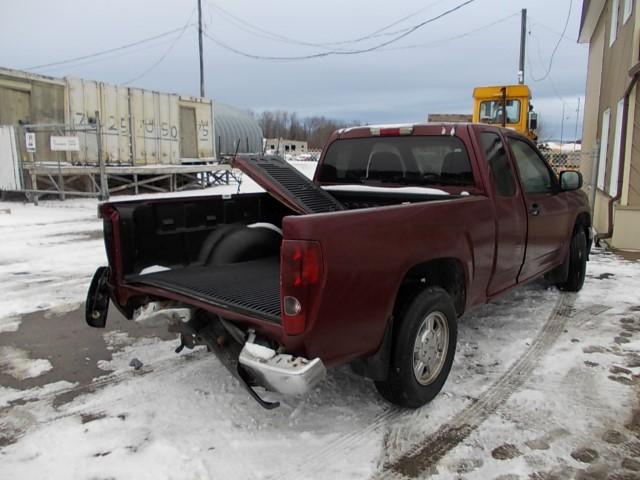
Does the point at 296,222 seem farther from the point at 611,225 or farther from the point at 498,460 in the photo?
the point at 611,225

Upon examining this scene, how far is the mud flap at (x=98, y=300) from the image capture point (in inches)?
156

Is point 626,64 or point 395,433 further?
point 626,64

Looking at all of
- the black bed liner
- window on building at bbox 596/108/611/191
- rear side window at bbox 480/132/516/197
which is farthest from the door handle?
window on building at bbox 596/108/611/191

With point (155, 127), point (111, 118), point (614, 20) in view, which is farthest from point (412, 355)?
point (155, 127)

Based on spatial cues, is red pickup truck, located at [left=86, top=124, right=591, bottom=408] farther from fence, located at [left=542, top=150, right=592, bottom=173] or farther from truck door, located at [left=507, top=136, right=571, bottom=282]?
fence, located at [left=542, top=150, right=592, bottom=173]

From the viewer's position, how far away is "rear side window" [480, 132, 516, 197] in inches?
176

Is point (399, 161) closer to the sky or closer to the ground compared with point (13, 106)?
closer to the ground

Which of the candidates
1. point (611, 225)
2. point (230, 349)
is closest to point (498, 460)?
point (230, 349)

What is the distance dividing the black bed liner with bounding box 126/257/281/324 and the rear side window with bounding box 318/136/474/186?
50.6 inches

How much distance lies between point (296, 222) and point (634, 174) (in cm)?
874

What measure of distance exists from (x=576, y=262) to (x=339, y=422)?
13.4 ft

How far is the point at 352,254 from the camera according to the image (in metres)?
2.81

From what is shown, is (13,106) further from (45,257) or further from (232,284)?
(232,284)

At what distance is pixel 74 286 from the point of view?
6652 millimetres
